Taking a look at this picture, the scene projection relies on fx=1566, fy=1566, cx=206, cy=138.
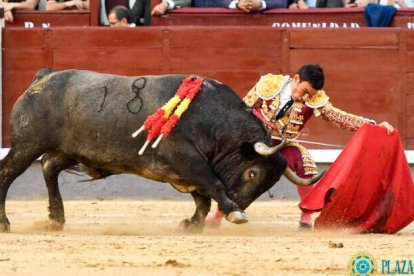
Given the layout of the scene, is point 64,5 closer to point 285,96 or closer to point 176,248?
point 285,96

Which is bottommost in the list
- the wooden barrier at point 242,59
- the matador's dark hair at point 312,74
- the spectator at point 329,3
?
the wooden barrier at point 242,59

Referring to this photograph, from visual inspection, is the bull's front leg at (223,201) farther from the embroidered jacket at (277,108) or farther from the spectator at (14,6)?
the spectator at (14,6)

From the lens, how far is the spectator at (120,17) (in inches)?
481

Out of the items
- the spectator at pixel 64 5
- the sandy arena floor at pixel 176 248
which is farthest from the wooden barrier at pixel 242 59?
the sandy arena floor at pixel 176 248

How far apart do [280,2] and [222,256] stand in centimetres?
507

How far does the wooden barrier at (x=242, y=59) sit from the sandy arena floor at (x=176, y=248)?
2.05 m

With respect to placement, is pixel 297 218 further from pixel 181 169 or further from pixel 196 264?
pixel 196 264

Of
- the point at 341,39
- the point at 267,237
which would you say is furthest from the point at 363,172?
the point at 341,39

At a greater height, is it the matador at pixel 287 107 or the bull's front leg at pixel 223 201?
the matador at pixel 287 107

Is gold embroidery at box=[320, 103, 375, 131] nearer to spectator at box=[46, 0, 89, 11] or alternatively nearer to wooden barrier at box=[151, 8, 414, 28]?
wooden barrier at box=[151, 8, 414, 28]

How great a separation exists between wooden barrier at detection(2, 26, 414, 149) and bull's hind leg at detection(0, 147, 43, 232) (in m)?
3.03

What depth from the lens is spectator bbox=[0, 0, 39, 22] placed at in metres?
12.3

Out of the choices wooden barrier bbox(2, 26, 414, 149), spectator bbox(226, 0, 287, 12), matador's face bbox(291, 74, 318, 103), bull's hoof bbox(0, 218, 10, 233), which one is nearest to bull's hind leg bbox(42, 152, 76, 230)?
bull's hoof bbox(0, 218, 10, 233)

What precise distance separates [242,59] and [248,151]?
344cm
